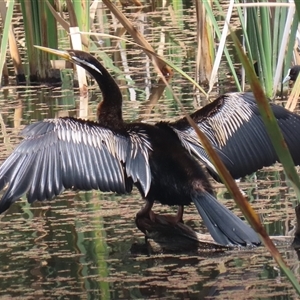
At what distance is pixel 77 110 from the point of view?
22.2ft

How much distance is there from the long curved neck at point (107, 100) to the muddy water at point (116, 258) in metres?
0.44

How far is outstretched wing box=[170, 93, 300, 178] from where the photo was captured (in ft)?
14.4

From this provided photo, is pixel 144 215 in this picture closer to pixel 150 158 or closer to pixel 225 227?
pixel 150 158

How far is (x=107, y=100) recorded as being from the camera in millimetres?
4633

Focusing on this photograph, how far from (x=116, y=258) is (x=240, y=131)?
991 millimetres

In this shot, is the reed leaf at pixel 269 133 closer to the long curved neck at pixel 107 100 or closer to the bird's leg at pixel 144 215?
the bird's leg at pixel 144 215

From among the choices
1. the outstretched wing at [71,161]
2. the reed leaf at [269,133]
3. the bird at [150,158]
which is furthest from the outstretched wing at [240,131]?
the reed leaf at [269,133]

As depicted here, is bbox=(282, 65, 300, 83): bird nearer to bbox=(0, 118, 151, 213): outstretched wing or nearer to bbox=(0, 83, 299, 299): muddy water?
bbox=(0, 83, 299, 299): muddy water

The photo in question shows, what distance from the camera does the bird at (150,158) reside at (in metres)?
3.81

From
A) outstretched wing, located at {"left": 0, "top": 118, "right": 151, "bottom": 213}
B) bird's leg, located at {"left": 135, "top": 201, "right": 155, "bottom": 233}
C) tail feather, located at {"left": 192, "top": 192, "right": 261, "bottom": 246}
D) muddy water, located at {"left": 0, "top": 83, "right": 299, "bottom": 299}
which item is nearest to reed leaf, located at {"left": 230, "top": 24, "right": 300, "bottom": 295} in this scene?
muddy water, located at {"left": 0, "top": 83, "right": 299, "bottom": 299}

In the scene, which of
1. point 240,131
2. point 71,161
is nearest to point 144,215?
point 71,161

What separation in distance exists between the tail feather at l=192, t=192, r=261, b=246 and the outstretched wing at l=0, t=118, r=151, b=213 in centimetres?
28

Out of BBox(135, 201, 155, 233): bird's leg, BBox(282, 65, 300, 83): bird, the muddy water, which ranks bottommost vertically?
the muddy water

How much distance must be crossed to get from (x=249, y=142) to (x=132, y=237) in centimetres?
74
